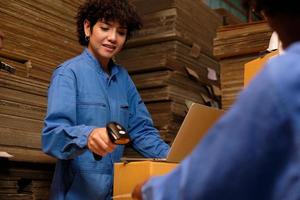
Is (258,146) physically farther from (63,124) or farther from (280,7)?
(63,124)

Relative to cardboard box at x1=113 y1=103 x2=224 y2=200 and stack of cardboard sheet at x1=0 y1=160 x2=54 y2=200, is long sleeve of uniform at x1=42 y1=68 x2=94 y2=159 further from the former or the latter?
stack of cardboard sheet at x1=0 y1=160 x2=54 y2=200

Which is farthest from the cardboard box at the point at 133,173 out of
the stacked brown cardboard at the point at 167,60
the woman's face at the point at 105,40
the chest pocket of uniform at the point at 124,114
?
the stacked brown cardboard at the point at 167,60

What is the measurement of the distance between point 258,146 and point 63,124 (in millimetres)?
1318

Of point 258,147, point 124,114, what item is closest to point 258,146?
point 258,147

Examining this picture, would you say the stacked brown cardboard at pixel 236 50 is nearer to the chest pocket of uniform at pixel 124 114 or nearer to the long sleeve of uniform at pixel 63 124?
the chest pocket of uniform at pixel 124 114

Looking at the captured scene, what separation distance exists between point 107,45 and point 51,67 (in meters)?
0.50

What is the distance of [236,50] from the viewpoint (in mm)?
2486

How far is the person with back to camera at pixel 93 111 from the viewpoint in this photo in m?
1.81

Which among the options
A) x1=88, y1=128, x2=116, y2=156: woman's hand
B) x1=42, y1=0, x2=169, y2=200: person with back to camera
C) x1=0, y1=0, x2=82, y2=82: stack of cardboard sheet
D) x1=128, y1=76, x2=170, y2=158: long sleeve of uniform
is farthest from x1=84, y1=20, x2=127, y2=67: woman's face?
x1=88, y1=128, x2=116, y2=156: woman's hand

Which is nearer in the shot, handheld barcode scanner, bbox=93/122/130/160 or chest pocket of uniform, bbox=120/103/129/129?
handheld barcode scanner, bbox=93/122/130/160

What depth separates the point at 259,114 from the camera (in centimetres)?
61

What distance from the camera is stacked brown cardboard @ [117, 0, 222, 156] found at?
3027mm

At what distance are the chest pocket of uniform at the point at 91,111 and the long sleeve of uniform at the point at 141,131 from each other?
1.00ft

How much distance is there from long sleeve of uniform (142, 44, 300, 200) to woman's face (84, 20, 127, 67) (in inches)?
64.9
